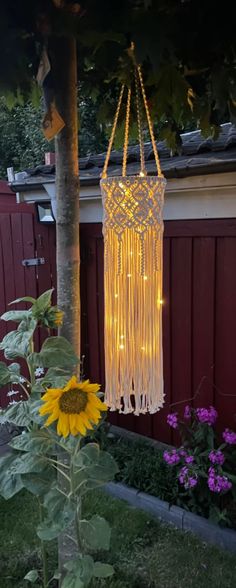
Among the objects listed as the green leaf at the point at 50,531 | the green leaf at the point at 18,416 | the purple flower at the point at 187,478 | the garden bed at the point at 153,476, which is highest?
the green leaf at the point at 18,416

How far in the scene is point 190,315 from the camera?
292cm

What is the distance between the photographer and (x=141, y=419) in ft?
10.9

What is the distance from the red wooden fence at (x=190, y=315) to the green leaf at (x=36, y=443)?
5.27ft

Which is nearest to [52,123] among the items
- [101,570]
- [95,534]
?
[95,534]

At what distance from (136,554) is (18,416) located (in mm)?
1260

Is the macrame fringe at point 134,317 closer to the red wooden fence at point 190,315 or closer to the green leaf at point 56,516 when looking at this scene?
the green leaf at point 56,516

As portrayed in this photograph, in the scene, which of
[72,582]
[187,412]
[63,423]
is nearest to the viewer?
[63,423]

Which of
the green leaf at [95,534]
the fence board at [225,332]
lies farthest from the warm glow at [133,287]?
the fence board at [225,332]

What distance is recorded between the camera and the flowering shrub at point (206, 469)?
2.40 m

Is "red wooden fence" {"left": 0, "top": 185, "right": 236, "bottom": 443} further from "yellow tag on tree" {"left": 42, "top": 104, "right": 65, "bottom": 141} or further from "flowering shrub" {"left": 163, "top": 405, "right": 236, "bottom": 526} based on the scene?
"yellow tag on tree" {"left": 42, "top": 104, "right": 65, "bottom": 141}

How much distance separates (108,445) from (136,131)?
84.6 inches

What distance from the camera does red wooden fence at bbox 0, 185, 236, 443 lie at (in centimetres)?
273

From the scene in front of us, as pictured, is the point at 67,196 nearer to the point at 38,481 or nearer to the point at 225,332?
the point at 38,481

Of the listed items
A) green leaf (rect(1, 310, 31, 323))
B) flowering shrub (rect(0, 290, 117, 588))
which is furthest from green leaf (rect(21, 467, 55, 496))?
green leaf (rect(1, 310, 31, 323))
